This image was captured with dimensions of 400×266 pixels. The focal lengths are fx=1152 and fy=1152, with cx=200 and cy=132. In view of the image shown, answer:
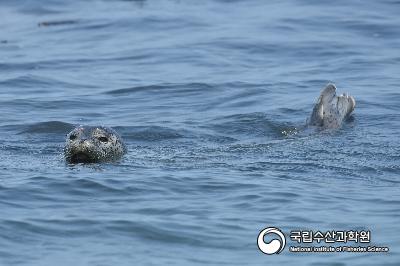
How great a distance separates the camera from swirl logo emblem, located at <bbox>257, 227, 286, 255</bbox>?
8.58 metres

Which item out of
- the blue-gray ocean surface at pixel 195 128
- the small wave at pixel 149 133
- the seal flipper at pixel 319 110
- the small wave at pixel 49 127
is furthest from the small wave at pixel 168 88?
the seal flipper at pixel 319 110

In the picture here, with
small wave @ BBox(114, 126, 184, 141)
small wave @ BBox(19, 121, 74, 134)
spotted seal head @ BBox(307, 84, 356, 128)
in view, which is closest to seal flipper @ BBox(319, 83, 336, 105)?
spotted seal head @ BBox(307, 84, 356, 128)

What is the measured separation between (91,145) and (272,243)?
143 inches

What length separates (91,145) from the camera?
1186 centimetres

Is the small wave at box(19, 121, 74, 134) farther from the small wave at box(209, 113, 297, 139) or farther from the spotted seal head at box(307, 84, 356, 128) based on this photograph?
the spotted seal head at box(307, 84, 356, 128)

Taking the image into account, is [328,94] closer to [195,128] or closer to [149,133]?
[195,128]

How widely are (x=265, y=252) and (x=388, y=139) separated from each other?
475 centimetres

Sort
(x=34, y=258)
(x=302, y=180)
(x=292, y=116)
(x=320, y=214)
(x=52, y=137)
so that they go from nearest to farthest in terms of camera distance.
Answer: (x=34, y=258) < (x=320, y=214) < (x=302, y=180) < (x=52, y=137) < (x=292, y=116)

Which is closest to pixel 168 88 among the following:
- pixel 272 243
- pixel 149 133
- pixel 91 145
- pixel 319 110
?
pixel 149 133

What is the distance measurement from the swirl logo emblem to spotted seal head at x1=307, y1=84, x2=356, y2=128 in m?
4.62

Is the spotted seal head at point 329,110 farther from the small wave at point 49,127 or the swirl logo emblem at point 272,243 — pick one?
the swirl logo emblem at point 272,243

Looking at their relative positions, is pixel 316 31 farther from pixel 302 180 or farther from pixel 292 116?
pixel 302 180

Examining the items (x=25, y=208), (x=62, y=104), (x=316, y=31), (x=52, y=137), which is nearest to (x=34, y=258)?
(x=25, y=208)

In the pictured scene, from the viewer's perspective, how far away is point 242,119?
14.6 meters
